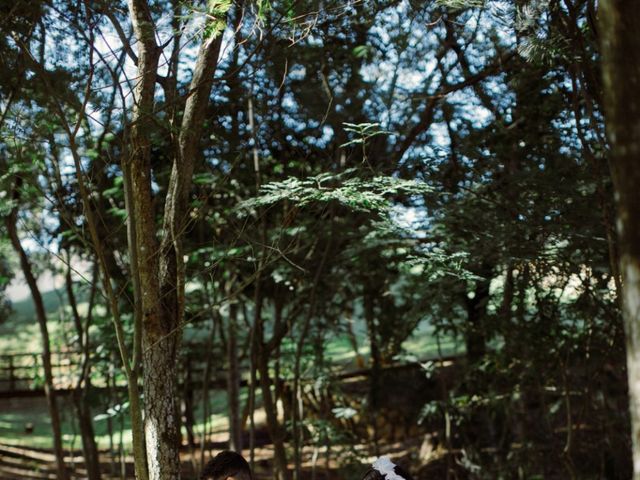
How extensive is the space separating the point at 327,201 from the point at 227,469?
2.47 m

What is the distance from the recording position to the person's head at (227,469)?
3592 mm

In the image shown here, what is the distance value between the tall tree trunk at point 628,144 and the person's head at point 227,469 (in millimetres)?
2010

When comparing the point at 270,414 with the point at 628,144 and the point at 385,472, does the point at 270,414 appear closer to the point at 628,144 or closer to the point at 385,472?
the point at 385,472

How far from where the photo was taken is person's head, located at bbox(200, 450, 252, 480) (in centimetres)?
359

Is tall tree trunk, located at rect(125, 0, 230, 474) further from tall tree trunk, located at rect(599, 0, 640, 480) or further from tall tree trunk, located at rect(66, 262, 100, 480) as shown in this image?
tall tree trunk, located at rect(66, 262, 100, 480)

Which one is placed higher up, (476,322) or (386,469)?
(476,322)

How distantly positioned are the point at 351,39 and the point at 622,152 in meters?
6.00

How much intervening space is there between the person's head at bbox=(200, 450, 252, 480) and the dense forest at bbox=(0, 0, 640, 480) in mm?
1084

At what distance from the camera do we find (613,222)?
585 centimetres

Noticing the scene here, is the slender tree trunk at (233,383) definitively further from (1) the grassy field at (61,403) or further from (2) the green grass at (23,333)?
(2) the green grass at (23,333)

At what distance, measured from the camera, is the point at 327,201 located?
550cm

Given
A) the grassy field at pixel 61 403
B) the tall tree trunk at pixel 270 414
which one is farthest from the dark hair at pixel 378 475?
the grassy field at pixel 61 403

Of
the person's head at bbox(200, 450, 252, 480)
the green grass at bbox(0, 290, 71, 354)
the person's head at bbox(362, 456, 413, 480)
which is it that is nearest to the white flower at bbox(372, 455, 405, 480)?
the person's head at bbox(362, 456, 413, 480)

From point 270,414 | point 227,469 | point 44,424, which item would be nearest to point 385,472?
point 227,469
